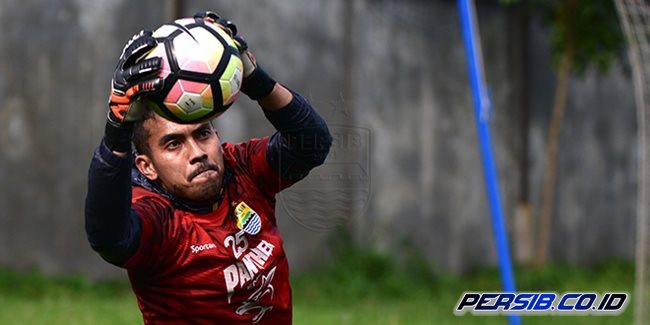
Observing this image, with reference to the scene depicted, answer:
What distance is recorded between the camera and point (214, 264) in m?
4.09

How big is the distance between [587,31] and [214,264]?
8617mm

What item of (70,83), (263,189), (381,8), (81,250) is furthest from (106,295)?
(263,189)

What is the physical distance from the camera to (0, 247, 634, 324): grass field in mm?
8359

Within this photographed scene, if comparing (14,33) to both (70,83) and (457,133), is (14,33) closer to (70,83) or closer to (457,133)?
(70,83)

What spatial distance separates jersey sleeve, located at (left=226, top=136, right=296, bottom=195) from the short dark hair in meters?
0.47

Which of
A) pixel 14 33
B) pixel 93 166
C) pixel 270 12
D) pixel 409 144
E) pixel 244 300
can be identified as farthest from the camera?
pixel 409 144

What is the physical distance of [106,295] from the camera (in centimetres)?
966

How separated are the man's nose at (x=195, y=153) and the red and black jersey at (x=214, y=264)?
26 cm

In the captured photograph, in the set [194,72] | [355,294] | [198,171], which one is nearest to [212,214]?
[198,171]

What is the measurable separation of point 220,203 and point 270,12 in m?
6.61

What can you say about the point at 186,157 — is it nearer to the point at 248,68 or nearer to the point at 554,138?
the point at 248,68

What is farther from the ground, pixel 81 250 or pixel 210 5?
pixel 210 5

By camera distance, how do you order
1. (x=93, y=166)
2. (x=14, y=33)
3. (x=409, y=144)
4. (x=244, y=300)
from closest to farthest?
1. (x=93, y=166)
2. (x=244, y=300)
3. (x=14, y=33)
4. (x=409, y=144)

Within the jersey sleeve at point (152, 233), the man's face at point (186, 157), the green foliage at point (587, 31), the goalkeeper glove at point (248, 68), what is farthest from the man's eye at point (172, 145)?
the green foliage at point (587, 31)
